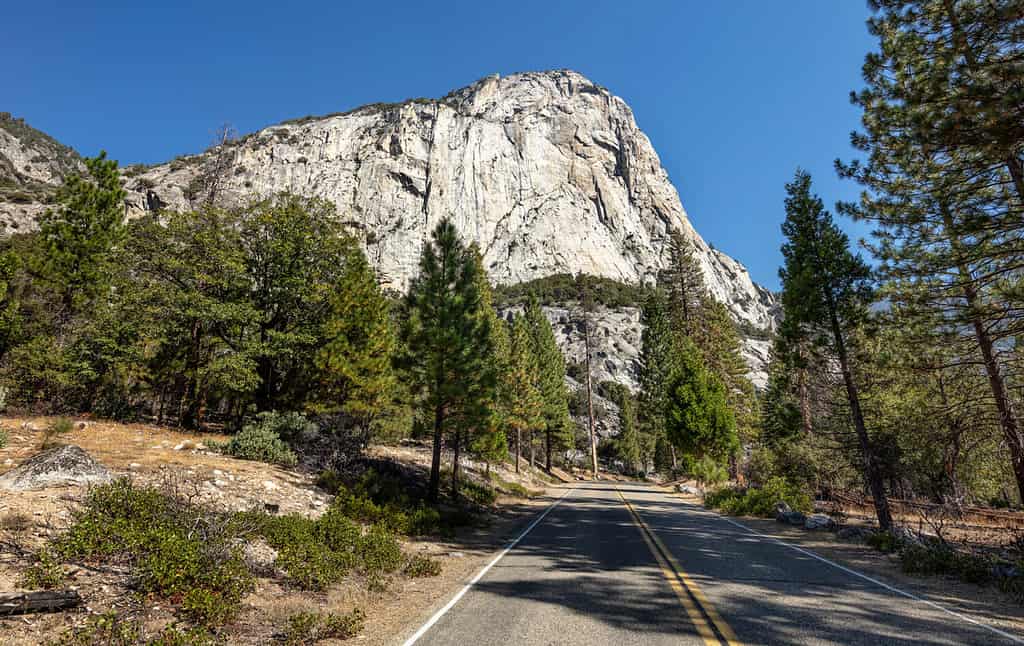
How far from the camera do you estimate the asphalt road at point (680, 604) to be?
4988 millimetres

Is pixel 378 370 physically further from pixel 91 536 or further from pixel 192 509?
pixel 91 536

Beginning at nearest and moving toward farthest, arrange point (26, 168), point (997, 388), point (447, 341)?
point (997, 388)
point (447, 341)
point (26, 168)

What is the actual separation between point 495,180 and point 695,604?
122m

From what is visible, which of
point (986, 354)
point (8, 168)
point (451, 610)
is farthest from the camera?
point (8, 168)

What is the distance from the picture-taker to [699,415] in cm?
3191

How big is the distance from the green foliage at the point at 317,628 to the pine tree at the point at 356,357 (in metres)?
14.4

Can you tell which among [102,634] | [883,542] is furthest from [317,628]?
[883,542]

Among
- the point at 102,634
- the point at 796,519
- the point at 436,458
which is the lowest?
the point at 796,519

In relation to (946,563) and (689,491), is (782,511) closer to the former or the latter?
(946,563)

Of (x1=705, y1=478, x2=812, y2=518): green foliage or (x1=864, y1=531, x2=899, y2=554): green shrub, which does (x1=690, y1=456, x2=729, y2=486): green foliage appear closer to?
(x1=705, y1=478, x2=812, y2=518): green foliage

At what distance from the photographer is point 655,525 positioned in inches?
575

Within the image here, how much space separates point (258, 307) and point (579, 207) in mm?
108848

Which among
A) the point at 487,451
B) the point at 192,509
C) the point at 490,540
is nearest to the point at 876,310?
the point at 490,540

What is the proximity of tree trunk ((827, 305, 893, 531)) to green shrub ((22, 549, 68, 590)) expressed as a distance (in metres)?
18.2
